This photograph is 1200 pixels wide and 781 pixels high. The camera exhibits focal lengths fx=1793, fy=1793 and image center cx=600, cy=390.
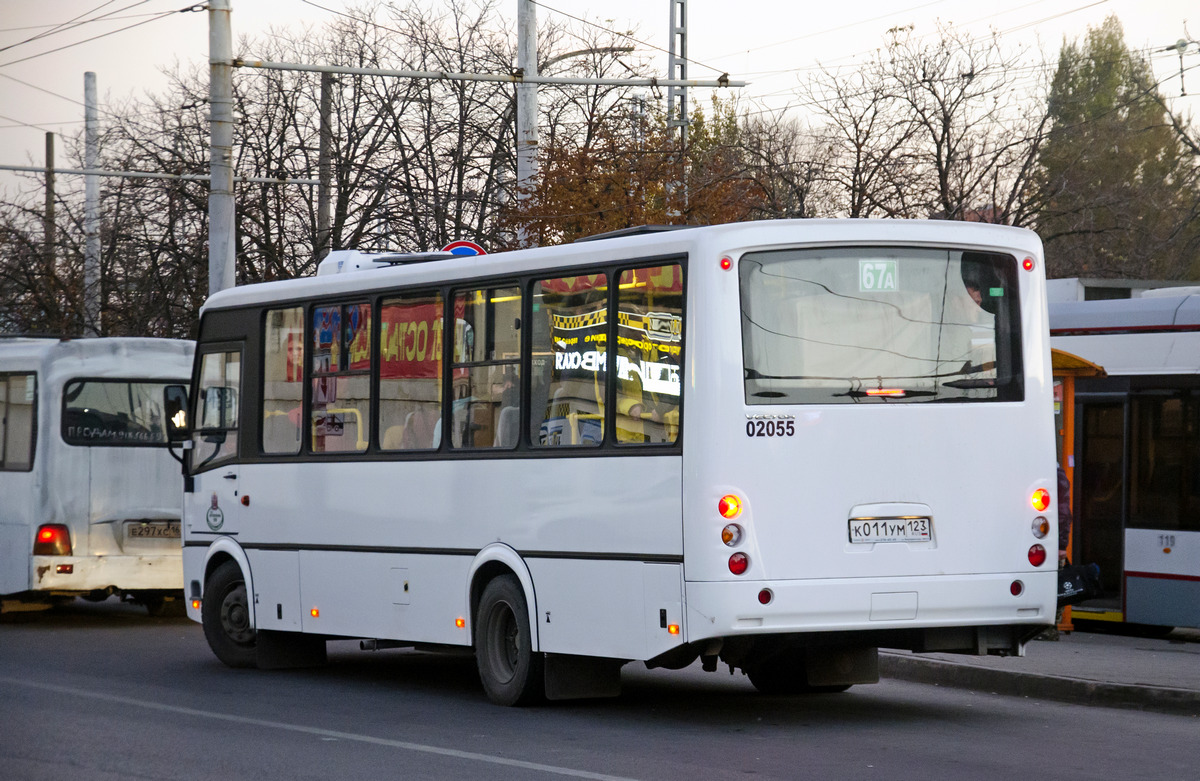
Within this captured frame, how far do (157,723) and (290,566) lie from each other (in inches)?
105

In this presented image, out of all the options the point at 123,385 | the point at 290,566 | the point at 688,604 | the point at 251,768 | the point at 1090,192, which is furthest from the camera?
the point at 1090,192

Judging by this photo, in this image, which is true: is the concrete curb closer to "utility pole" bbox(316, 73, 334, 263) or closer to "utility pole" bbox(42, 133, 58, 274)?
"utility pole" bbox(316, 73, 334, 263)

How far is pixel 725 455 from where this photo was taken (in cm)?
945

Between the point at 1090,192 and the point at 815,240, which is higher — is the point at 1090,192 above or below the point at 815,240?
above

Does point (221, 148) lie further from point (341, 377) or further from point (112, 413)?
point (341, 377)

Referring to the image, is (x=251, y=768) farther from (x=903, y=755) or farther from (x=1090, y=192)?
(x=1090, y=192)

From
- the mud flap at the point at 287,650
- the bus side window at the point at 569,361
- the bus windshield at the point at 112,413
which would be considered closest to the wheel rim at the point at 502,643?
A: the bus side window at the point at 569,361

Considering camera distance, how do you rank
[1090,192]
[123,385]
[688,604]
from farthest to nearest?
[1090,192] → [123,385] → [688,604]

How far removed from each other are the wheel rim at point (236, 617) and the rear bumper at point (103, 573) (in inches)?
163

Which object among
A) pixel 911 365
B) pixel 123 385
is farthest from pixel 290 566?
pixel 123 385

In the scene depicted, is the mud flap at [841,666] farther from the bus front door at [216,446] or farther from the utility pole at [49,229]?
the utility pole at [49,229]

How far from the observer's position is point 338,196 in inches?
1302

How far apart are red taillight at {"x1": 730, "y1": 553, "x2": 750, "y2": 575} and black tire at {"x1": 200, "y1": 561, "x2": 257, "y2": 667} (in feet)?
17.8

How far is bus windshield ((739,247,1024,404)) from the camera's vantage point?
9695 millimetres
